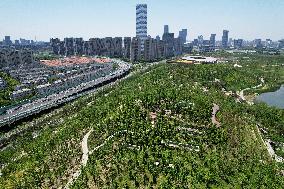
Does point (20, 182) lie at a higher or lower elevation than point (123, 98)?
lower

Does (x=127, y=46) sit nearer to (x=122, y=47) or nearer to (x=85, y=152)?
(x=122, y=47)

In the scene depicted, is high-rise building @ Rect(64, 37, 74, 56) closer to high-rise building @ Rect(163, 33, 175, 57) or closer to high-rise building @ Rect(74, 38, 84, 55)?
high-rise building @ Rect(74, 38, 84, 55)

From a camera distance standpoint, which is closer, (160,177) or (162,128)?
(160,177)

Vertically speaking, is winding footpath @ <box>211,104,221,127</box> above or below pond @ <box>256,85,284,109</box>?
above

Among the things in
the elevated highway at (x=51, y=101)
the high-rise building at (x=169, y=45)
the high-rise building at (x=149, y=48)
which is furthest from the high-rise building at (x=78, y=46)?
the elevated highway at (x=51, y=101)

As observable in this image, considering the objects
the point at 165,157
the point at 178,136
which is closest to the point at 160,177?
the point at 165,157

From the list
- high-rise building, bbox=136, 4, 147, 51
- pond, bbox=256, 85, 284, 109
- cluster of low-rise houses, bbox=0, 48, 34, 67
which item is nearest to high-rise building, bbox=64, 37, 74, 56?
cluster of low-rise houses, bbox=0, 48, 34, 67

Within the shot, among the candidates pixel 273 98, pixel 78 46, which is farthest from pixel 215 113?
pixel 78 46

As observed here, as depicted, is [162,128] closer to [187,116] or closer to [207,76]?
[187,116]

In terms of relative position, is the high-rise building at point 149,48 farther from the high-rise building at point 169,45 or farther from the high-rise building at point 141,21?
the high-rise building at point 169,45
